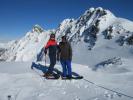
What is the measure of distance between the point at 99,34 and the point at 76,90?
46.6 m

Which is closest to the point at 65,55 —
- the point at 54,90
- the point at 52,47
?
the point at 52,47

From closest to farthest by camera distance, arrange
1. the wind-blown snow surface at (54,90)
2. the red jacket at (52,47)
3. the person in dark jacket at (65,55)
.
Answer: the wind-blown snow surface at (54,90), the person in dark jacket at (65,55), the red jacket at (52,47)

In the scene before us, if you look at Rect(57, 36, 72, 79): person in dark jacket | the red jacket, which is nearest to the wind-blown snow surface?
Rect(57, 36, 72, 79): person in dark jacket

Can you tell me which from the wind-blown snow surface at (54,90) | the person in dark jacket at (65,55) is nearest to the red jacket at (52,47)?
the person in dark jacket at (65,55)

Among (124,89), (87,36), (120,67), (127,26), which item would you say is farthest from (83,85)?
(87,36)

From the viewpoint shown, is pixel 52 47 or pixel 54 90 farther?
pixel 52 47

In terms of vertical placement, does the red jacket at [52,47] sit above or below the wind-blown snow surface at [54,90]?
above

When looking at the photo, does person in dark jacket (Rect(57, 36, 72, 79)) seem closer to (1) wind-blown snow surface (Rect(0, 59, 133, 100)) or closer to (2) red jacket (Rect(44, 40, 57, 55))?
(2) red jacket (Rect(44, 40, 57, 55))

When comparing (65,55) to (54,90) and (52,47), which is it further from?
(54,90)

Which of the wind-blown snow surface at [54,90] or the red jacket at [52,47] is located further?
the red jacket at [52,47]

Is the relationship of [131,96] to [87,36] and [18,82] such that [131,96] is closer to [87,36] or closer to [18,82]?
[18,82]

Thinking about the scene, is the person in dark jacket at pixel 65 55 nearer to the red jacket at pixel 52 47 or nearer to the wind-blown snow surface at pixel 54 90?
the red jacket at pixel 52 47

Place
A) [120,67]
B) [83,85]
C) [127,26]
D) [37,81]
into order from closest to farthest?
[83,85]
[37,81]
[120,67]
[127,26]

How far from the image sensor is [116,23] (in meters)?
56.8
